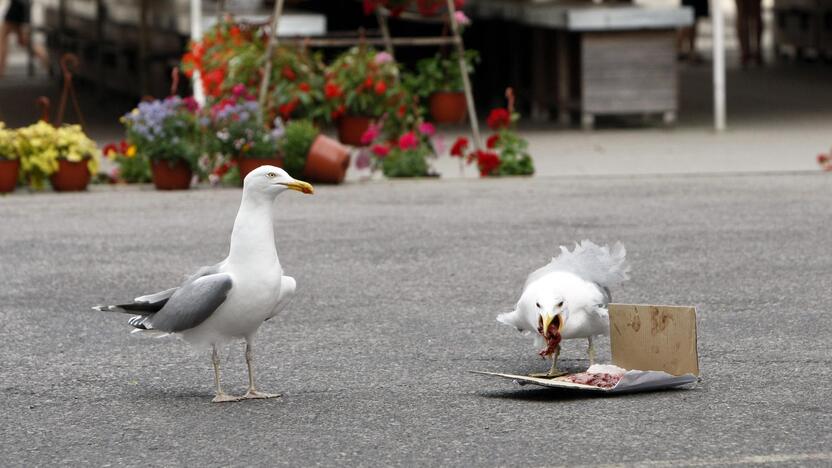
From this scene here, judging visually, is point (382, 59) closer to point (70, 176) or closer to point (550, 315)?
point (70, 176)

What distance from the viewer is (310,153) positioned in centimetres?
1326

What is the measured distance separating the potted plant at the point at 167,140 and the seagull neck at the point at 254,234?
734 cm

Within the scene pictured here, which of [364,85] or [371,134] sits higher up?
[364,85]

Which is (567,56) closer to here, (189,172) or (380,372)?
(189,172)

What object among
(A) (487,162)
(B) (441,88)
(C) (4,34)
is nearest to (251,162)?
(A) (487,162)

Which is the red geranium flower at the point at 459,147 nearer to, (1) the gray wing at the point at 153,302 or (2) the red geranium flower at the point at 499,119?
(2) the red geranium flower at the point at 499,119

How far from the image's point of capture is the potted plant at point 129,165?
534 inches

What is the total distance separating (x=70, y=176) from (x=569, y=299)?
A: 315 inches

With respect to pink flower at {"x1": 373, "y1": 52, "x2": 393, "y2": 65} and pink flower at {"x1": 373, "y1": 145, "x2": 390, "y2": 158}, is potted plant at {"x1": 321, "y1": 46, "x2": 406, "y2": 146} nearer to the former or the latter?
pink flower at {"x1": 373, "y1": 52, "x2": 393, "y2": 65}

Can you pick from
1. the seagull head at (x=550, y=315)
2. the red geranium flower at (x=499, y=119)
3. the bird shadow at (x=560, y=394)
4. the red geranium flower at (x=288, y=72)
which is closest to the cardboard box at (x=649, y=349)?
the bird shadow at (x=560, y=394)

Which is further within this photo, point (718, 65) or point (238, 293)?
point (718, 65)

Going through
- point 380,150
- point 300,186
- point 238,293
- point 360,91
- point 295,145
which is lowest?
point 380,150

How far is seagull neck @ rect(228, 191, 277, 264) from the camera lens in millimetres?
5656

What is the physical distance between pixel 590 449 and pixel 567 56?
1413 centimetres
